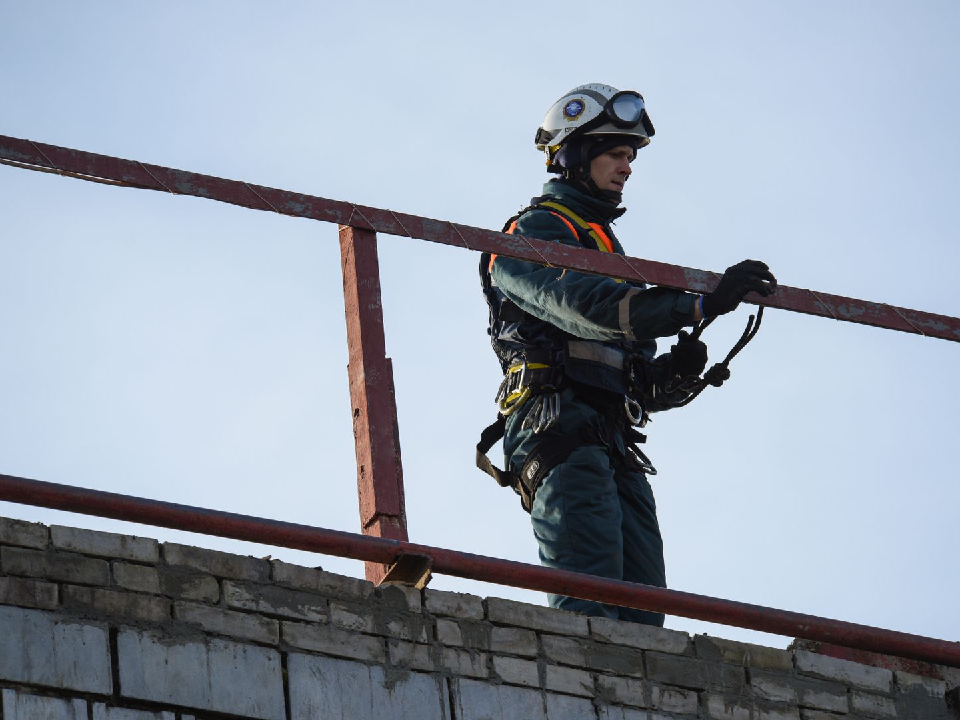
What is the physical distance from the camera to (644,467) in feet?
23.3

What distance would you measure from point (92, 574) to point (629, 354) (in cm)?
249

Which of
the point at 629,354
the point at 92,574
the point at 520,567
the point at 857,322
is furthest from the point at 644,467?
the point at 92,574

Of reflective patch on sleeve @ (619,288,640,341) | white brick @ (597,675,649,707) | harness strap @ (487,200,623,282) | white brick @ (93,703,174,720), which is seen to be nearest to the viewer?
white brick @ (93,703,174,720)

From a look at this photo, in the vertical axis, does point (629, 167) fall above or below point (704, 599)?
above

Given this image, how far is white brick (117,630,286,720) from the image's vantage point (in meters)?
5.22

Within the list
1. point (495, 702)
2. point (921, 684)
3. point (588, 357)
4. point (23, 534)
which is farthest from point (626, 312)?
point (23, 534)

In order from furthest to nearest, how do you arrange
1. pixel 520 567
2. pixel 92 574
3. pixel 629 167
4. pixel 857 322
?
pixel 629 167 < pixel 857 322 < pixel 520 567 < pixel 92 574

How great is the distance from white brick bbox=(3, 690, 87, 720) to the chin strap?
2535 millimetres

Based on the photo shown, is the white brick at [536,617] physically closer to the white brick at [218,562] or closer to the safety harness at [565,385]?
the white brick at [218,562]

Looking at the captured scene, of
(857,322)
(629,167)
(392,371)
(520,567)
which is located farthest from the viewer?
(629,167)

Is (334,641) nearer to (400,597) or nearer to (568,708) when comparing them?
(400,597)

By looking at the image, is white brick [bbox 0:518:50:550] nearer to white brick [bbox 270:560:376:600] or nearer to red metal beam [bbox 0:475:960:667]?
red metal beam [bbox 0:475:960:667]

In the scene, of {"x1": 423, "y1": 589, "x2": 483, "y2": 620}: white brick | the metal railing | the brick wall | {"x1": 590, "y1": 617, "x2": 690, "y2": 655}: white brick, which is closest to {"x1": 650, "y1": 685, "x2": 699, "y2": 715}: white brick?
the brick wall

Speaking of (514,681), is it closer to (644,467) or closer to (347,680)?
(347,680)
